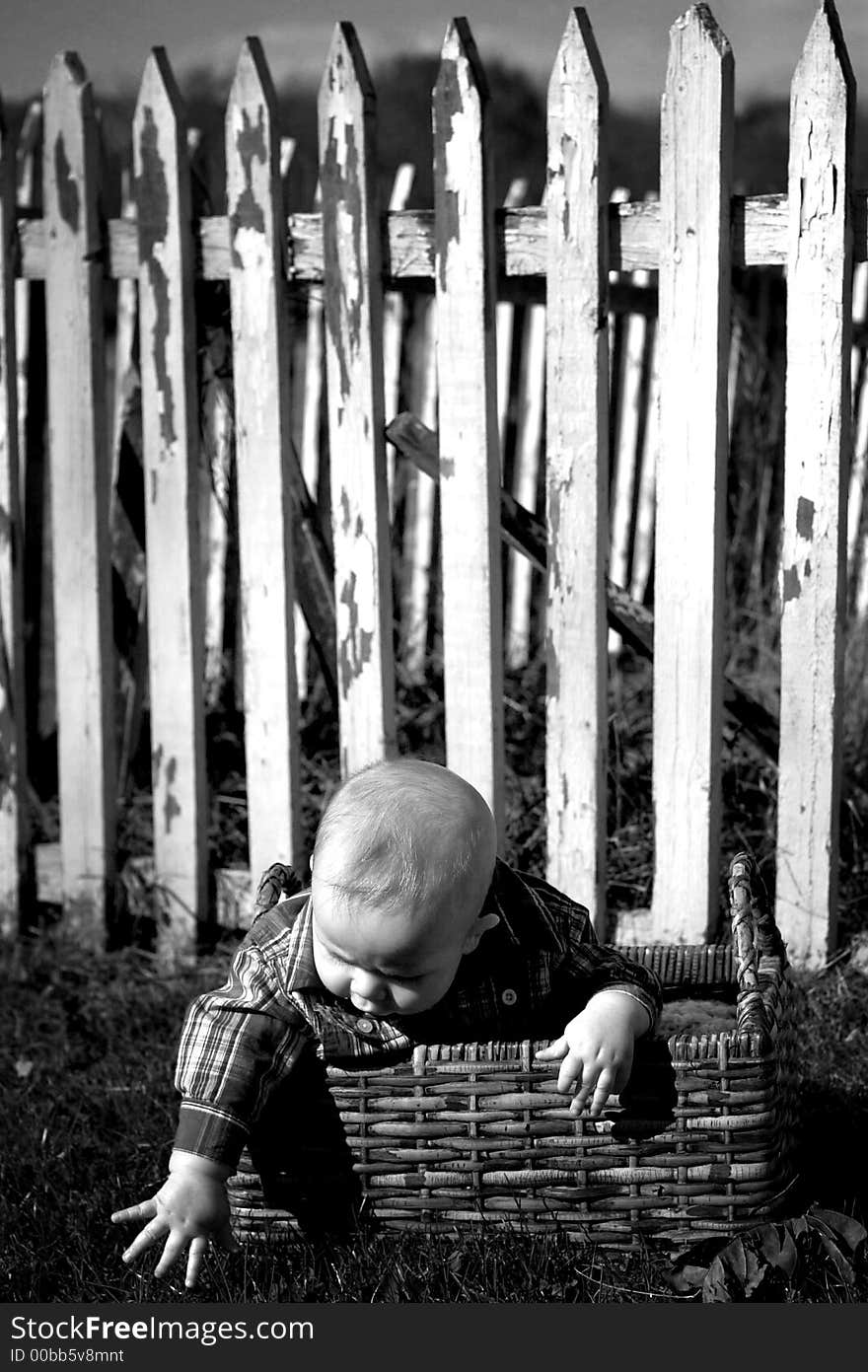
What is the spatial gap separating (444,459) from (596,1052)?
5.06ft

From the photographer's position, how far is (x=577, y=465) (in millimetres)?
3066

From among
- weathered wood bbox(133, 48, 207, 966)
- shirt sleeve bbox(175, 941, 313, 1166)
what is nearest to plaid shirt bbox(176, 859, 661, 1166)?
shirt sleeve bbox(175, 941, 313, 1166)

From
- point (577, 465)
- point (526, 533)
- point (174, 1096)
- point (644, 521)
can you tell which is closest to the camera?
point (174, 1096)

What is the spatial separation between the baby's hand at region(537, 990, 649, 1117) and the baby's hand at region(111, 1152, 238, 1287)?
1.63ft

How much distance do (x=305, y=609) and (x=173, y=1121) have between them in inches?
53.2

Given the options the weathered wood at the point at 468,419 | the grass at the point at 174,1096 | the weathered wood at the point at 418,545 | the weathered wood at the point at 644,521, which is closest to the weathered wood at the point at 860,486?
the weathered wood at the point at 644,521

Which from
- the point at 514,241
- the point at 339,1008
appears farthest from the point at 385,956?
the point at 514,241

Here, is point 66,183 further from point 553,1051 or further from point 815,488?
point 553,1051

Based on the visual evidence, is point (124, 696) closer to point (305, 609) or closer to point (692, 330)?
point (305, 609)

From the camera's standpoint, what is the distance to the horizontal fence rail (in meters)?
2.94

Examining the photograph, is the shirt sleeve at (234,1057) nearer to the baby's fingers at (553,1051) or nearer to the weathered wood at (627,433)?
the baby's fingers at (553,1051)

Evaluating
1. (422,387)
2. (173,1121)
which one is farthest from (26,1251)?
(422,387)

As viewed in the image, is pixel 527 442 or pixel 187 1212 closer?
pixel 187 1212

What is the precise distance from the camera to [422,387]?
631 cm
